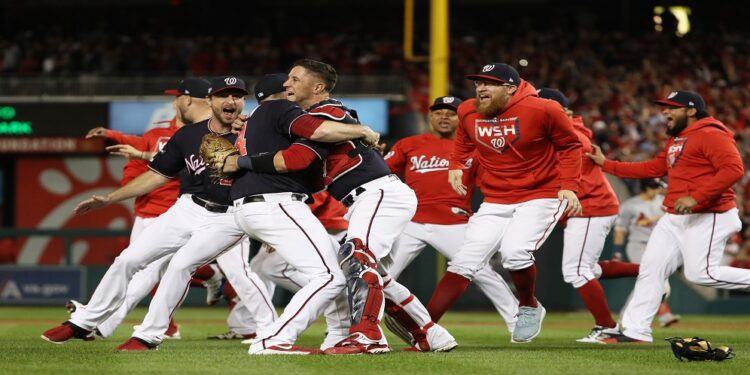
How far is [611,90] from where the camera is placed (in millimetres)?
23344

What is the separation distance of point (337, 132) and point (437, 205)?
3.21m

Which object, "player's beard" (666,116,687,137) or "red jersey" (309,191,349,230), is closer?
"player's beard" (666,116,687,137)

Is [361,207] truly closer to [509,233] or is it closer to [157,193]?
[509,233]

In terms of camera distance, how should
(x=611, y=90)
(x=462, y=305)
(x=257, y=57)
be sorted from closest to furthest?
(x=462, y=305)
(x=611, y=90)
(x=257, y=57)

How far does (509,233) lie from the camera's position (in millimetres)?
8352

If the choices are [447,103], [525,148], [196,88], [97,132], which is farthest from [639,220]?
[97,132]

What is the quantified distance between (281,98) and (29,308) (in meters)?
9.83

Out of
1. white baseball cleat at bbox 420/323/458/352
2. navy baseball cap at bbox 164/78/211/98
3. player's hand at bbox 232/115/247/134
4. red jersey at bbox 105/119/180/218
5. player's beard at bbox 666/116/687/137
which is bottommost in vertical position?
white baseball cleat at bbox 420/323/458/352

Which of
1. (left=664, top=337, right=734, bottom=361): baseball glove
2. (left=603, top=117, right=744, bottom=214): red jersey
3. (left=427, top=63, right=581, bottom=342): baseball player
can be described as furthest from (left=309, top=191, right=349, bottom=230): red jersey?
(left=664, top=337, right=734, bottom=361): baseball glove

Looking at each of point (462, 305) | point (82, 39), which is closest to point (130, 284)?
point (462, 305)

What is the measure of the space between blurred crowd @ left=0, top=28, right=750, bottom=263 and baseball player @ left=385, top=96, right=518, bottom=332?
11283mm

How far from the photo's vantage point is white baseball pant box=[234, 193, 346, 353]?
6.95m

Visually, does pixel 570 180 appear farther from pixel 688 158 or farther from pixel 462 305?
pixel 462 305

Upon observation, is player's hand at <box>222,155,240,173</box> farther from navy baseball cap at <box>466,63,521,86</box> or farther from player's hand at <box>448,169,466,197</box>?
player's hand at <box>448,169,466,197</box>
